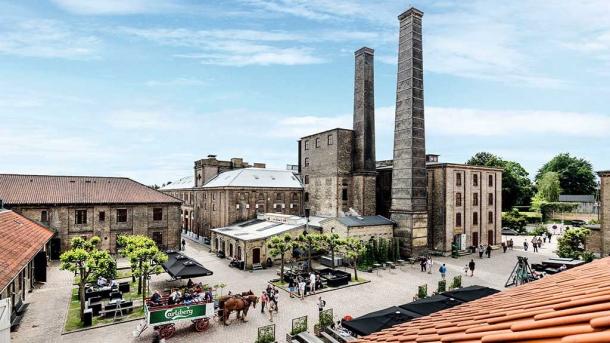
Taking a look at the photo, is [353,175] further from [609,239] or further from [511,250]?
[609,239]

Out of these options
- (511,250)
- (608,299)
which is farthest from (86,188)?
(511,250)

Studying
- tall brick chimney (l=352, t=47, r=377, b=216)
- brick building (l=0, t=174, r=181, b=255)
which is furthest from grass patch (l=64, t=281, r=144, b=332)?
tall brick chimney (l=352, t=47, r=377, b=216)

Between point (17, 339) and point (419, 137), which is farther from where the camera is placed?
point (419, 137)

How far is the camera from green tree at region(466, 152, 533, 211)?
65.5m

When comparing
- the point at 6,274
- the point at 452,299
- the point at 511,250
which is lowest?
the point at 511,250

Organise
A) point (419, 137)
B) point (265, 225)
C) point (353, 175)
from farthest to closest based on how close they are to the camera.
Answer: point (353, 175) < point (265, 225) < point (419, 137)

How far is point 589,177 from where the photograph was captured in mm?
74188

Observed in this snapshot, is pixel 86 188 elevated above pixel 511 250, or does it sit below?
above

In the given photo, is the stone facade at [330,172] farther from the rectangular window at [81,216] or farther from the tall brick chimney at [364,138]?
the rectangular window at [81,216]

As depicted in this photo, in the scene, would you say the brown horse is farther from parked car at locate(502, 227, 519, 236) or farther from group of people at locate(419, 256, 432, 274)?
parked car at locate(502, 227, 519, 236)

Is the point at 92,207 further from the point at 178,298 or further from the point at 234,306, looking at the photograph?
the point at 234,306

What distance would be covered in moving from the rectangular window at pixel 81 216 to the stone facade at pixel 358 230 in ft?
81.6

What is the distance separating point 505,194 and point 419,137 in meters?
42.2

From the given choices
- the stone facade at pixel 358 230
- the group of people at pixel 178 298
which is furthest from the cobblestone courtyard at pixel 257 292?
the stone facade at pixel 358 230
